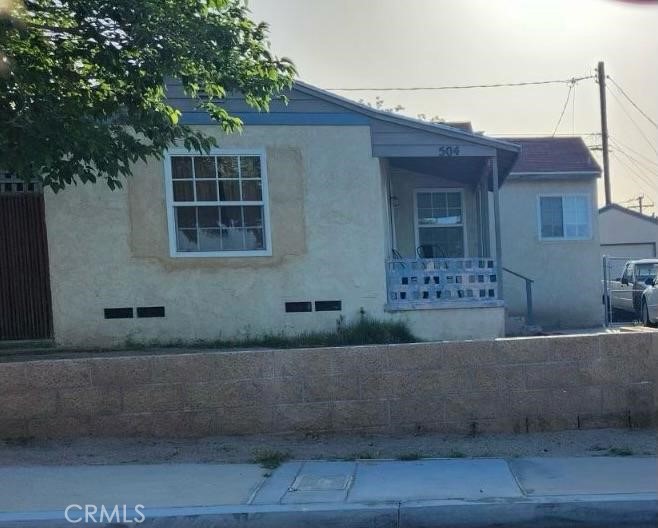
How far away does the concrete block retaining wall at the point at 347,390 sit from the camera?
614cm

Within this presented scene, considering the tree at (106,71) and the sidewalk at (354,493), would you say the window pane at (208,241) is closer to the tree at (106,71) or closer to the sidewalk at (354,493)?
the tree at (106,71)

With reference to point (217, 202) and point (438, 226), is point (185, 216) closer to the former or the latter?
point (217, 202)

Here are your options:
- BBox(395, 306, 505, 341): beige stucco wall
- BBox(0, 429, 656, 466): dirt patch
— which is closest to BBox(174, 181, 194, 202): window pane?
BBox(395, 306, 505, 341): beige stucco wall

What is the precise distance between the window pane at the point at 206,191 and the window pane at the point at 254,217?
0.57m

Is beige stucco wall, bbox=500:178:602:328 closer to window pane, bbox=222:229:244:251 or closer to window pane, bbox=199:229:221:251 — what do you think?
window pane, bbox=222:229:244:251

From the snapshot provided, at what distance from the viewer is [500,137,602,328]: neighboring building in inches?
579

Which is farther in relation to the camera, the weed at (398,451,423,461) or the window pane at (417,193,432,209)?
the window pane at (417,193,432,209)

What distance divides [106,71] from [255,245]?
410cm

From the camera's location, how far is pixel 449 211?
13.6 m

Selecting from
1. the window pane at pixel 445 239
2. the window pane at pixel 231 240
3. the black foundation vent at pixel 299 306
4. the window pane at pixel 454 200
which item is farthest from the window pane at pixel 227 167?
the window pane at pixel 454 200

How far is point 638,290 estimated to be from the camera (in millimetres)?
15305

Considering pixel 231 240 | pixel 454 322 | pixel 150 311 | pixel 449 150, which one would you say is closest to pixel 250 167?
pixel 231 240

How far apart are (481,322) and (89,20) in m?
7.21

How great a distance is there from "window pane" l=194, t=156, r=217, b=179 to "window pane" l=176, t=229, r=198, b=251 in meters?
0.89
